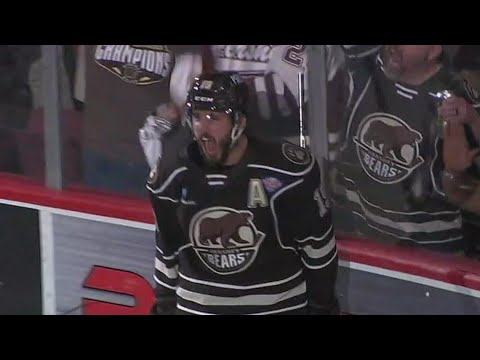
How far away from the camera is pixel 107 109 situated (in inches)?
133

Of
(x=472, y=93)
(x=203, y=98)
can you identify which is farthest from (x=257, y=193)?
(x=472, y=93)

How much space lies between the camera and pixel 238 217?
108 inches

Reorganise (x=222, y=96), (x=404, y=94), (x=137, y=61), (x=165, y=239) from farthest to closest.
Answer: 1. (x=137, y=61)
2. (x=165, y=239)
3. (x=404, y=94)
4. (x=222, y=96)

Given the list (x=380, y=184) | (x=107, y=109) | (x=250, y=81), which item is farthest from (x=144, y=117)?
(x=380, y=184)

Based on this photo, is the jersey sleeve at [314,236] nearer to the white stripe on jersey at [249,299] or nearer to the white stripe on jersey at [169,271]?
the white stripe on jersey at [249,299]

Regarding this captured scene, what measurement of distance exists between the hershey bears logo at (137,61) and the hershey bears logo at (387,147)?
0.72 meters

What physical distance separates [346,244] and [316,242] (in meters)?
0.26

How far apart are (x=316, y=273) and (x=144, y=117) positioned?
2.96ft

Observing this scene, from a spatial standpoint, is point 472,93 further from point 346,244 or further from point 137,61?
point 137,61

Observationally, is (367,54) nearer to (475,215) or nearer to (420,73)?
(420,73)

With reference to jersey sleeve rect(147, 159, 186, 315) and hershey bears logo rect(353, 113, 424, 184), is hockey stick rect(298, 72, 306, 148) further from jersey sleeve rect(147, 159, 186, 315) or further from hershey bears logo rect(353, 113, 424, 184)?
jersey sleeve rect(147, 159, 186, 315)

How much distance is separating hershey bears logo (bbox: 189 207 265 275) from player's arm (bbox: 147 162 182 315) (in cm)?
8
